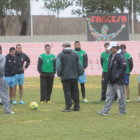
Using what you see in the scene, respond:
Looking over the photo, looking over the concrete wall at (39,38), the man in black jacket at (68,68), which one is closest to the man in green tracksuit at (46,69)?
the man in black jacket at (68,68)

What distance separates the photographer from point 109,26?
134ft

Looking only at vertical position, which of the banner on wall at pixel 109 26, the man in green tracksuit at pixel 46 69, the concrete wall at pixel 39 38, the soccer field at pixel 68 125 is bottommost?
the soccer field at pixel 68 125

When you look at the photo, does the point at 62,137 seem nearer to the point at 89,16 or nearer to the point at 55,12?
the point at 89,16

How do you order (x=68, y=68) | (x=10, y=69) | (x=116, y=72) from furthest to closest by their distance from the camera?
1. (x=10, y=69)
2. (x=68, y=68)
3. (x=116, y=72)

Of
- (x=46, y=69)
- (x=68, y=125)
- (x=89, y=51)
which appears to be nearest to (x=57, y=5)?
(x=89, y=51)

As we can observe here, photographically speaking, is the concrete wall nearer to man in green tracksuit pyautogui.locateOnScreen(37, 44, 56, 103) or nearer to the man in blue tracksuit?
man in green tracksuit pyautogui.locateOnScreen(37, 44, 56, 103)

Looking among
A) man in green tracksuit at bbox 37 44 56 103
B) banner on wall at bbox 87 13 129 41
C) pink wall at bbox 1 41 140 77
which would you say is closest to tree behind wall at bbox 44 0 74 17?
banner on wall at bbox 87 13 129 41

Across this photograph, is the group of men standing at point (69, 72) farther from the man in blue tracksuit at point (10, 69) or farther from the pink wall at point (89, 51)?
the pink wall at point (89, 51)

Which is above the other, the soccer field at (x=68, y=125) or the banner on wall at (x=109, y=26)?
the banner on wall at (x=109, y=26)

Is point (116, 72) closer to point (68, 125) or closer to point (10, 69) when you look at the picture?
point (68, 125)

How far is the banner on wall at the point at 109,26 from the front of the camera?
131ft

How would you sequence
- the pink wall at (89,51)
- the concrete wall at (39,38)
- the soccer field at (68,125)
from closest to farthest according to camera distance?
the soccer field at (68,125), the pink wall at (89,51), the concrete wall at (39,38)

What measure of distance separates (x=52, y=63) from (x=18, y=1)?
28396mm

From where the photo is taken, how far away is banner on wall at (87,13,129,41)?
39.8m
